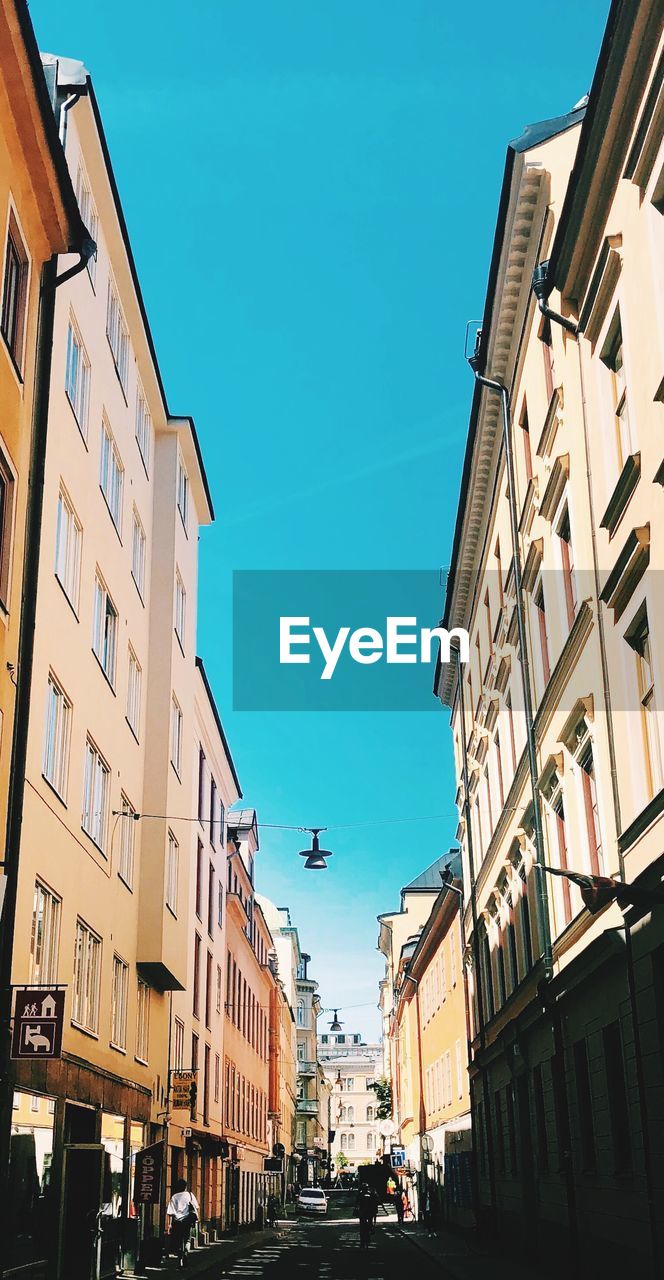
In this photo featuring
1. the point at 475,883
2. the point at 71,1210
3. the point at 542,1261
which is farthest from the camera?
the point at 475,883

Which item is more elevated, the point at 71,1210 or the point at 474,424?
the point at 474,424

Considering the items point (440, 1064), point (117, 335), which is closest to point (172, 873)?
point (117, 335)

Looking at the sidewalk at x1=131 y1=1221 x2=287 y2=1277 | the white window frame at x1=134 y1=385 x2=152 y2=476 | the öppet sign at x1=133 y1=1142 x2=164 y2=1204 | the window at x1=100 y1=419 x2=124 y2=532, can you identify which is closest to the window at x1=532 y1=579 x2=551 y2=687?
the window at x1=100 y1=419 x2=124 y2=532

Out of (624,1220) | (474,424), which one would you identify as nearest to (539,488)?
(474,424)

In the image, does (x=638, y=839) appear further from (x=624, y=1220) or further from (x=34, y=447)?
(x=34, y=447)

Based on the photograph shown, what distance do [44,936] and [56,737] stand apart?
3.04 metres

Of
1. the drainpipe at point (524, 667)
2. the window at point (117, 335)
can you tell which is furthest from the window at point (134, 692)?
the drainpipe at point (524, 667)

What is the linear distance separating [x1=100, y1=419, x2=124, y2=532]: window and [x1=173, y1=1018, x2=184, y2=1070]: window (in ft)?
47.1

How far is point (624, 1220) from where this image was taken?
16531 mm

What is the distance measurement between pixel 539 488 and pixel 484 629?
10.3 meters

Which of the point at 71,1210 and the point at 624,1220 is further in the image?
the point at 71,1210

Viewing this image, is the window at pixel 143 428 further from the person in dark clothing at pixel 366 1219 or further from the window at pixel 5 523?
the person in dark clothing at pixel 366 1219

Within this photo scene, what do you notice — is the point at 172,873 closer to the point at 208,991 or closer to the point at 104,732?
the point at 104,732

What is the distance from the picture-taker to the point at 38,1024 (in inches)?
580
